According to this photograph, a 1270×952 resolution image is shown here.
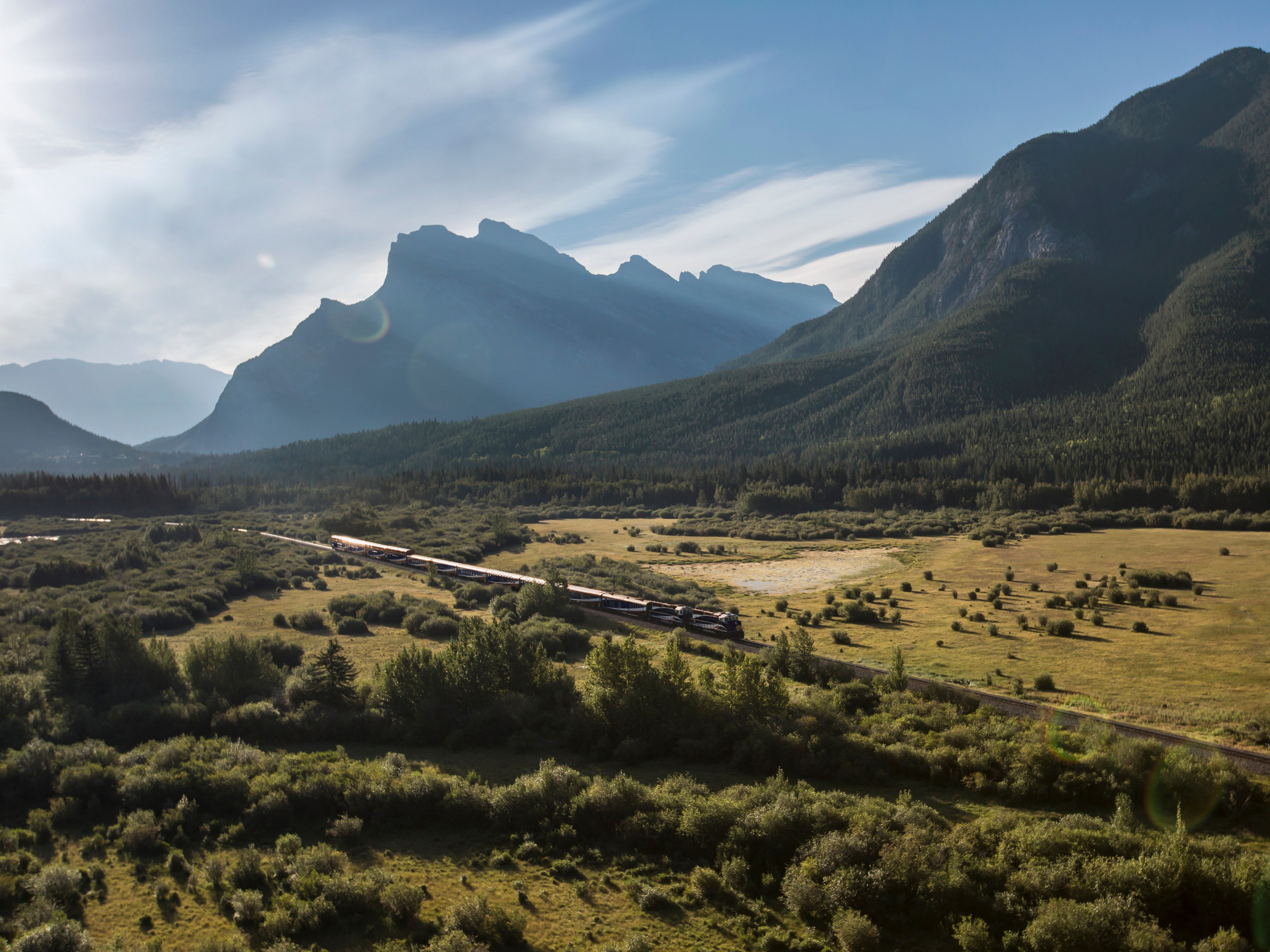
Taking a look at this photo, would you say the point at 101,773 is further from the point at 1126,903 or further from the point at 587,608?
the point at 587,608

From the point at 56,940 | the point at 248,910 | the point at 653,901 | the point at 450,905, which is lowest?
the point at 653,901

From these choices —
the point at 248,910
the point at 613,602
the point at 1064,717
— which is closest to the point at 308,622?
the point at 613,602

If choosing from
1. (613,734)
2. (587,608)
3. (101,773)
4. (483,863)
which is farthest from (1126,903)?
(587,608)

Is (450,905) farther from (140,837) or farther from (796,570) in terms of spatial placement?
(796,570)

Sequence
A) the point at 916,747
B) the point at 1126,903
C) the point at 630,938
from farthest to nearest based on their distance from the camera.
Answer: the point at 916,747, the point at 630,938, the point at 1126,903

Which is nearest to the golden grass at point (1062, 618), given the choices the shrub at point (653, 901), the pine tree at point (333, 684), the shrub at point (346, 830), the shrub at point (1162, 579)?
the shrub at point (1162, 579)

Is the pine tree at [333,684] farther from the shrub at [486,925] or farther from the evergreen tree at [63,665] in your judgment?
the shrub at [486,925]
